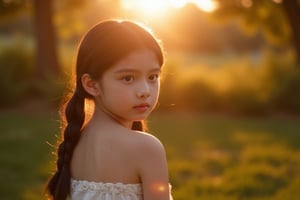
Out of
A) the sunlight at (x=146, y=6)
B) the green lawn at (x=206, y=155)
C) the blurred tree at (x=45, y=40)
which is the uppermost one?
the sunlight at (x=146, y=6)

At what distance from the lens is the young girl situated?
2.69m

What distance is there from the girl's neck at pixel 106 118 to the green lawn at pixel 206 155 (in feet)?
14.2

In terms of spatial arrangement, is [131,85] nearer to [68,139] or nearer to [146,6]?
[68,139]

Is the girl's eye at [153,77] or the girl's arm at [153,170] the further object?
the girl's eye at [153,77]

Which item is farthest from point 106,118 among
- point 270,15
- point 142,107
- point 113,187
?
point 270,15

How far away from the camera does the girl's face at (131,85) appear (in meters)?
2.74

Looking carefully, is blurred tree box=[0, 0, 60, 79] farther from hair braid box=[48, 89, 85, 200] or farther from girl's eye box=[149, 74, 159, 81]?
girl's eye box=[149, 74, 159, 81]

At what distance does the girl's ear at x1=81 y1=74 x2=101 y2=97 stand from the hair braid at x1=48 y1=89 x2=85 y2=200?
0.10 metres

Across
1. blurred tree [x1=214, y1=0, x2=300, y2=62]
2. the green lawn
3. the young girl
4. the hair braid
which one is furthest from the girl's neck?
blurred tree [x1=214, y1=0, x2=300, y2=62]

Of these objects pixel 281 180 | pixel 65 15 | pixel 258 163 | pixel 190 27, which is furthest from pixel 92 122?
pixel 190 27

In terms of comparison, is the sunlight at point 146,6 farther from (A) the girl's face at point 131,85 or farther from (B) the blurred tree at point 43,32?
(A) the girl's face at point 131,85

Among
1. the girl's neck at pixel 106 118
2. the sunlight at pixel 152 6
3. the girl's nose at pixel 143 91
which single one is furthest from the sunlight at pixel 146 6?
the girl's nose at pixel 143 91

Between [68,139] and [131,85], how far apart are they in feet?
1.34

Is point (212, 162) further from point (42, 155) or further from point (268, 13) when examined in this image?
point (268, 13)
